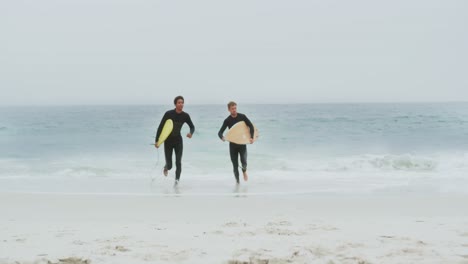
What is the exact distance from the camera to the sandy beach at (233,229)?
392 centimetres

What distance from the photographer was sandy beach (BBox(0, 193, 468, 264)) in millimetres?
3920

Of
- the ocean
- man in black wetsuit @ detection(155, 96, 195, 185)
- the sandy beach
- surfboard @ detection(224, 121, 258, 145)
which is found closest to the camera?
the sandy beach

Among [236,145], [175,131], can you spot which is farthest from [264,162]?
[175,131]

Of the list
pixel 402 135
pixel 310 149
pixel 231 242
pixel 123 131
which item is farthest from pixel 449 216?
pixel 123 131

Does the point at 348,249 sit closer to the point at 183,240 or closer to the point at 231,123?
the point at 183,240

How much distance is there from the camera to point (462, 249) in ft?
13.3

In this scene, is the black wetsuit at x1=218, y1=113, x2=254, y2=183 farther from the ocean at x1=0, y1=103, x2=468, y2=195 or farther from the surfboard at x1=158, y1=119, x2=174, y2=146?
the surfboard at x1=158, y1=119, x2=174, y2=146

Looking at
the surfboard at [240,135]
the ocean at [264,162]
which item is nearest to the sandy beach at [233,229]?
the ocean at [264,162]

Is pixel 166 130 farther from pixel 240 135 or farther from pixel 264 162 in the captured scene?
pixel 264 162

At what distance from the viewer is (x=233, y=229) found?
→ 16.2ft

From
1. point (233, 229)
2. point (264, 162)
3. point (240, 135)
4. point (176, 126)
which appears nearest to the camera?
point (233, 229)

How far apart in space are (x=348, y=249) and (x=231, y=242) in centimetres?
105

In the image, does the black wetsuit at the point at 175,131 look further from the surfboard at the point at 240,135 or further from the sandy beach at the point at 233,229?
the sandy beach at the point at 233,229

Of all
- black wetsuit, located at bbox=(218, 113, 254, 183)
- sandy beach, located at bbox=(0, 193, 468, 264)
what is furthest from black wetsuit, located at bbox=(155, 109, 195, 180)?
sandy beach, located at bbox=(0, 193, 468, 264)
